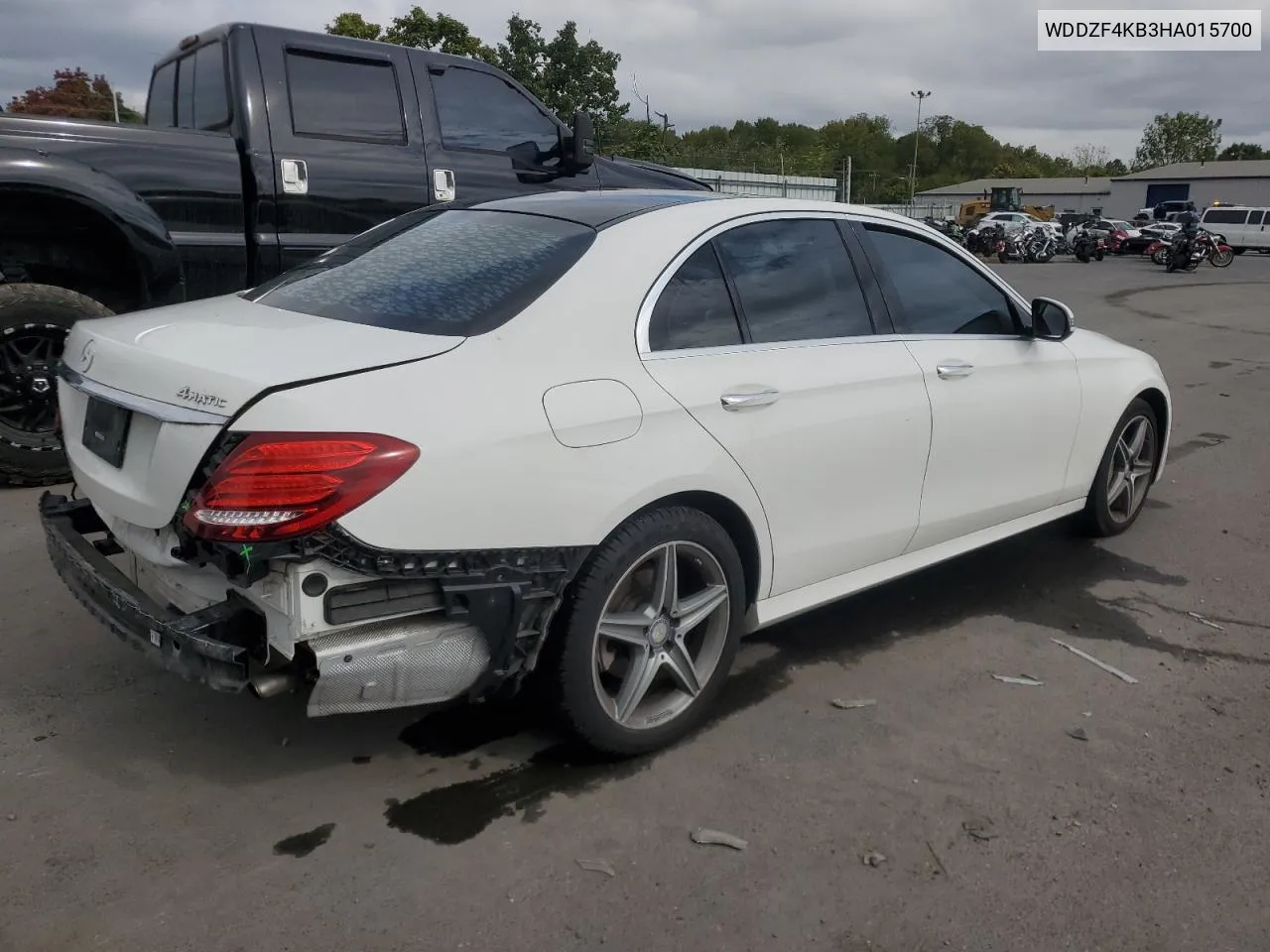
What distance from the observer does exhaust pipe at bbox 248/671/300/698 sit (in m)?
2.53

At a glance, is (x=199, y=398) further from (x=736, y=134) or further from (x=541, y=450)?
(x=736, y=134)

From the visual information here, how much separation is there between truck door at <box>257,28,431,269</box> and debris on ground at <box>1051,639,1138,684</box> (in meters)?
4.47

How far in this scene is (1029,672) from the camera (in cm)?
379

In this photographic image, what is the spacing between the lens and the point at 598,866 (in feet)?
8.61

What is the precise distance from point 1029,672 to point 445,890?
228 centimetres

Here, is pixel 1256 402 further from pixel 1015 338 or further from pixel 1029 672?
pixel 1029 672

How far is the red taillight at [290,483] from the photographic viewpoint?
7.84 ft

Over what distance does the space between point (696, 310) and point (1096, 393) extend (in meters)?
2.40

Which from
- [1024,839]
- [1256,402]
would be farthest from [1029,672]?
[1256,402]

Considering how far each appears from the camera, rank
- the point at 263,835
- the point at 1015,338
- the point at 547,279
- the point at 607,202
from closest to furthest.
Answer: the point at 263,835, the point at 547,279, the point at 607,202, the point at 1015,338

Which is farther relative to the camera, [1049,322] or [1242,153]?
[1242,153]

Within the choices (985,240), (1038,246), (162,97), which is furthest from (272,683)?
(985,240)

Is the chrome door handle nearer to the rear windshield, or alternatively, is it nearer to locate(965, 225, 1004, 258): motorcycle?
the rear windshield

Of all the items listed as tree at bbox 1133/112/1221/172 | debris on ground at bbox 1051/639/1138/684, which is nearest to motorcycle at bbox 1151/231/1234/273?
debris on ground at bbox 1051/639/1138/684
